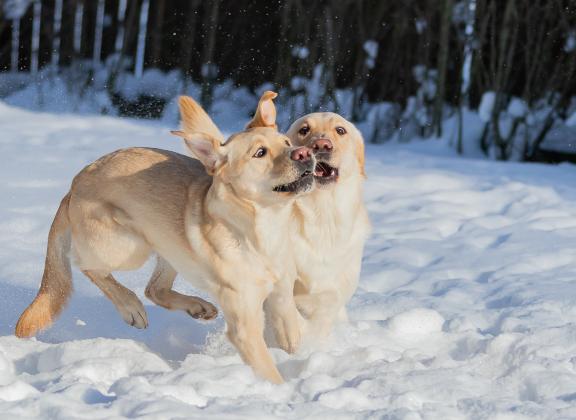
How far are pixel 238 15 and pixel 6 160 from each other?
443 cm

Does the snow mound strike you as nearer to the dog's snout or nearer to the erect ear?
the dog's snout

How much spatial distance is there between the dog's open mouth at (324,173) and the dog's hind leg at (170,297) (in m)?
0.87

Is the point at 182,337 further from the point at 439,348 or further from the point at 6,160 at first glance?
the point at 6,160

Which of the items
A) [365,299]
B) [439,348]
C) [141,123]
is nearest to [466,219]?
[365,299]

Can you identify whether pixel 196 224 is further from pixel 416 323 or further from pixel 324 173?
pixel 416 323

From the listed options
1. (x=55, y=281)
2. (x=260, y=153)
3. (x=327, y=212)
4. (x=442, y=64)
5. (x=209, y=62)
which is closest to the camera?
(x=260, y=153)

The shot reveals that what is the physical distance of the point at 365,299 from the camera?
5.27m

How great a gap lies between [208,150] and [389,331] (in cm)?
130

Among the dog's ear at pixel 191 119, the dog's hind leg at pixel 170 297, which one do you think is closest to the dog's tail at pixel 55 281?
the dog's hind leg at pixel 170 297

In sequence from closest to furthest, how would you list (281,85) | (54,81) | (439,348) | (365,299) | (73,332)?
1. (439,348)
2. (73,332)
3. (365,299)
4. (281,85)
5. (54,81)

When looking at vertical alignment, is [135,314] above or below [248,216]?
below

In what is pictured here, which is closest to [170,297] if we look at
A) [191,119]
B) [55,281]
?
[55,281]

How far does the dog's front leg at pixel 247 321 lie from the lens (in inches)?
153

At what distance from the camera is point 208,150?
12.9 feet
